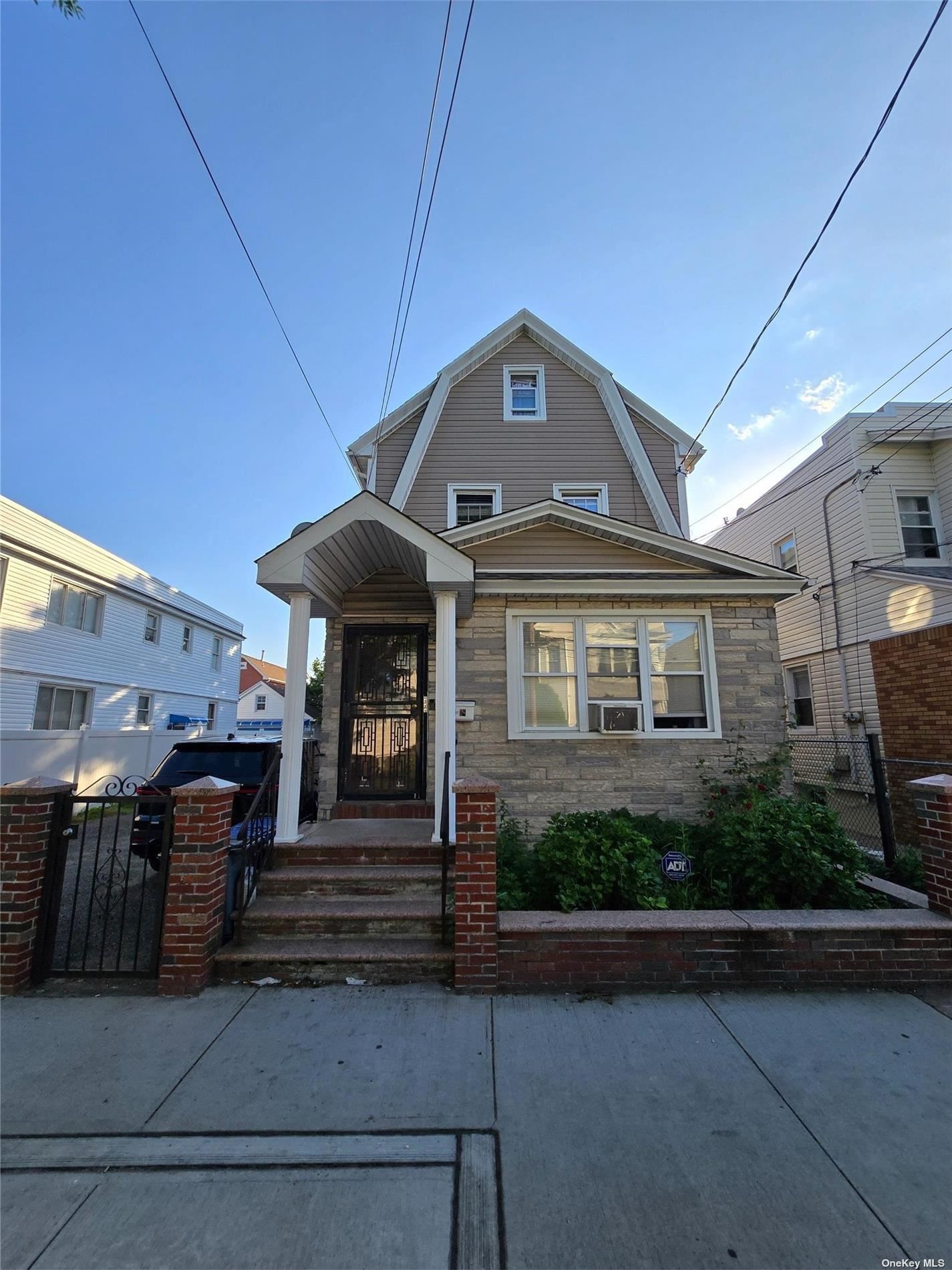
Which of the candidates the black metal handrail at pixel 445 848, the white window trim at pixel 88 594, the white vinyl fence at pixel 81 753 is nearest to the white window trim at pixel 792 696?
the black metal handrail at pixel 445 848

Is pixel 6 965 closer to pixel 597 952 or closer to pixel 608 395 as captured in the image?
pixel 597 952

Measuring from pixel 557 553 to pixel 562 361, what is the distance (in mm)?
4955

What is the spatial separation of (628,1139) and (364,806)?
451 centimetres

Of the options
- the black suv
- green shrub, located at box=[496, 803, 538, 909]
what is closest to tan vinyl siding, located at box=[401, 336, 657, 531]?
the black suv

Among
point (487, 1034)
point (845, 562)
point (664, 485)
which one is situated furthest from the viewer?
point (845, 562)

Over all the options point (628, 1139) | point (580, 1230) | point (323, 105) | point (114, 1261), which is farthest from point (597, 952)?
point (323, 105)

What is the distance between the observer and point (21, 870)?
383 centimetres

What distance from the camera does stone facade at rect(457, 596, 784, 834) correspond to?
20.9 feet

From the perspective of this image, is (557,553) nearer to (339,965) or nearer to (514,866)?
(514,866)

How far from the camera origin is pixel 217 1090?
2801mm

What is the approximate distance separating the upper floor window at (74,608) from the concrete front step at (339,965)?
1218 cm

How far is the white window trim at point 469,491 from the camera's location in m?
9.18

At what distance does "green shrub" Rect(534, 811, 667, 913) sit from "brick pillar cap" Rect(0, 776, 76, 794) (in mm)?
3592

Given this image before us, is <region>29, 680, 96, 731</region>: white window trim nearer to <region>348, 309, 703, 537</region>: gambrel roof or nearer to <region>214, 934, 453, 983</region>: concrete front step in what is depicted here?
<region>348, 309, 703, 537</region>: gambrel roof
